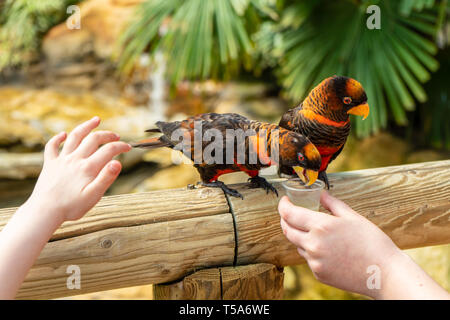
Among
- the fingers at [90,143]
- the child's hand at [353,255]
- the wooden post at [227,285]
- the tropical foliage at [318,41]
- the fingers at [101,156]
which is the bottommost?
the wooden post at [227,285]

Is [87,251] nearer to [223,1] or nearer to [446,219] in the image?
[446,219]

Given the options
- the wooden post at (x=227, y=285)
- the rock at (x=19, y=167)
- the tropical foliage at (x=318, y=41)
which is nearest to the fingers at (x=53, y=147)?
the wooden post at (x=227, y=285)

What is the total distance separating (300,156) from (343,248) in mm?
247

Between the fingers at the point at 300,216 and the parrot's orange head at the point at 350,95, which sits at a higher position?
the parrot's orange head at the point at 350,95

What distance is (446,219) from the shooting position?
922 mm

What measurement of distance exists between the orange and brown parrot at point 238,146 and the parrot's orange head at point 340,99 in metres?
0.13

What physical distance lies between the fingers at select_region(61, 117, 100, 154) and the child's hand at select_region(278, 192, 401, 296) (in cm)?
38

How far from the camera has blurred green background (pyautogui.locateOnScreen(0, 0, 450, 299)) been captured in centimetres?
189

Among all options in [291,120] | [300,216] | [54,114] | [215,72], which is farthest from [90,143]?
[54,114]

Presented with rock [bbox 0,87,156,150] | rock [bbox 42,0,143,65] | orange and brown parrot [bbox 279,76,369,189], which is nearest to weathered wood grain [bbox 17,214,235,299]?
orange and brown parrot [bbox 279,76,369,189]

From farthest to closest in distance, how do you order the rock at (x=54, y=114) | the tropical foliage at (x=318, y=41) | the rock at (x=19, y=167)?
the rock at (x=54, y=114) → the rock at (x=19, y=167) → the tropical foliage at (x=318, y=41)

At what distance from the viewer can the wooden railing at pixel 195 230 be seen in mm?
728

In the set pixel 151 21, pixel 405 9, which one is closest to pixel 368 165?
pixel 405 9

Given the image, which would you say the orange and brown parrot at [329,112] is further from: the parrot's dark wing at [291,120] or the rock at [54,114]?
the rock at [54,114]
